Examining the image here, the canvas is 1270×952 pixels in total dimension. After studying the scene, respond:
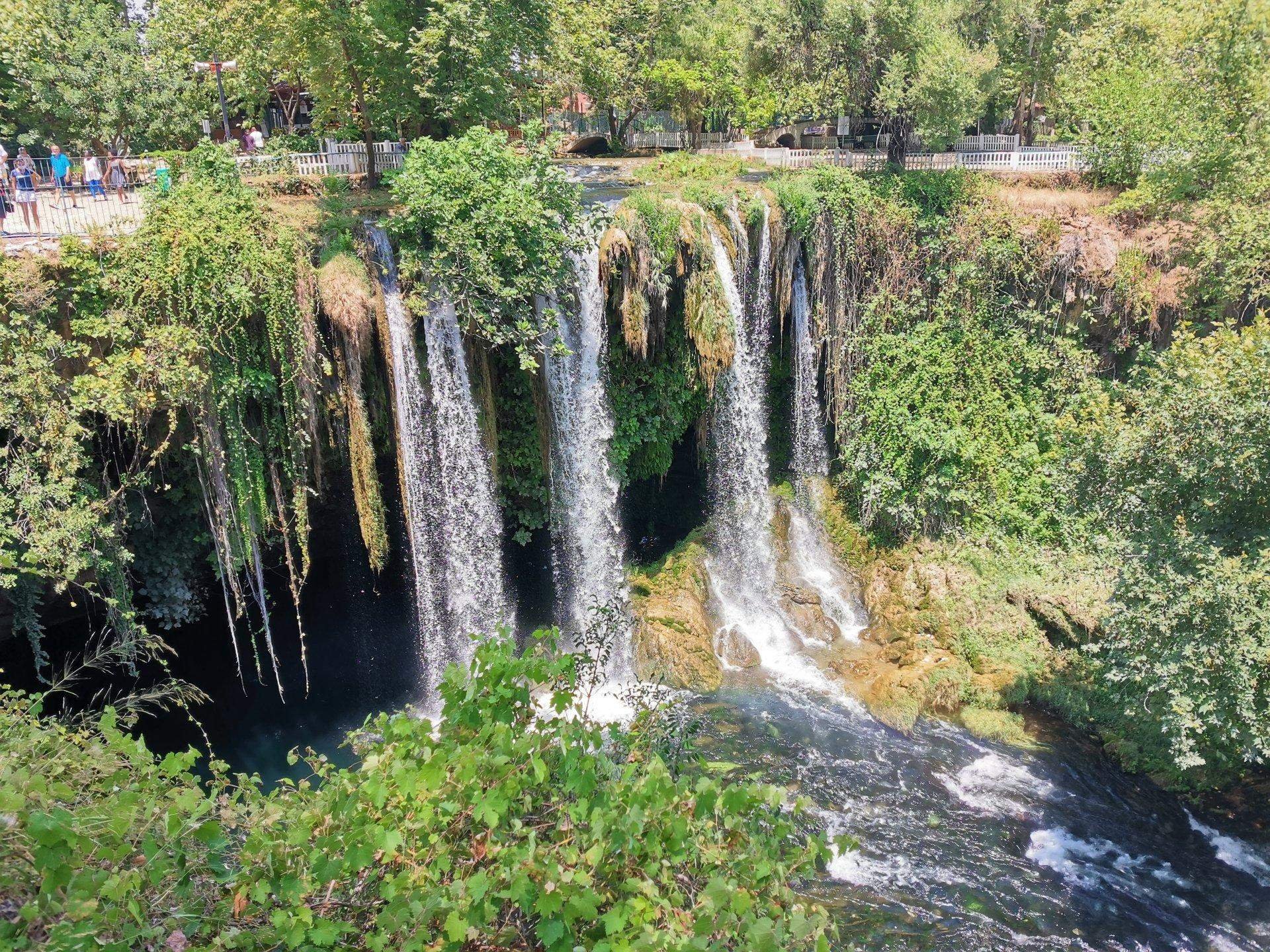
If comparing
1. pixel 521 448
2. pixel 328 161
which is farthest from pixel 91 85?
pixel 521 448

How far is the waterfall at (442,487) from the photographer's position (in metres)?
12.2

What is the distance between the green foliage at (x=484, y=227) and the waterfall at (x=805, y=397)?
610 centimetres

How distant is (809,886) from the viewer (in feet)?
32.8

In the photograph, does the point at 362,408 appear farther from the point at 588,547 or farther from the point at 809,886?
the point at 809,886

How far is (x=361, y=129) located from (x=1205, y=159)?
52.3ft

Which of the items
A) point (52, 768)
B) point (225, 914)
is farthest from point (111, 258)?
point (225, 914)

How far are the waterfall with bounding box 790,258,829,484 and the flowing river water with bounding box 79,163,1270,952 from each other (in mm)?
53

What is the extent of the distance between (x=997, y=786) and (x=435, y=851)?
381 inches

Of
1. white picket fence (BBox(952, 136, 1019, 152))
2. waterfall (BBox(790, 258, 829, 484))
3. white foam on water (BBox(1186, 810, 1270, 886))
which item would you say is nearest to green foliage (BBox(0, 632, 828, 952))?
white foam on water (BBox(1186, 810, 1270, 886))

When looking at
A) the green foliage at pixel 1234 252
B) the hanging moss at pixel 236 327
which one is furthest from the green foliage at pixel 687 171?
the green foliage at pixel 1234 252

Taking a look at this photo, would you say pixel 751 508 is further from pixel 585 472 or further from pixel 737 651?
pixel 585 472

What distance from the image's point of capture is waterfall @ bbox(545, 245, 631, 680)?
13.8 meters

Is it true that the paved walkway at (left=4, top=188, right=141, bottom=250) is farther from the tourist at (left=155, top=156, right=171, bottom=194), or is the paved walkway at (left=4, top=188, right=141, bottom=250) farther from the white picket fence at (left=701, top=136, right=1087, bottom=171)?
the white picket fence at (left=701, top=136, right=1087, bottom=171)

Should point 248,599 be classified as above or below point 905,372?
below
